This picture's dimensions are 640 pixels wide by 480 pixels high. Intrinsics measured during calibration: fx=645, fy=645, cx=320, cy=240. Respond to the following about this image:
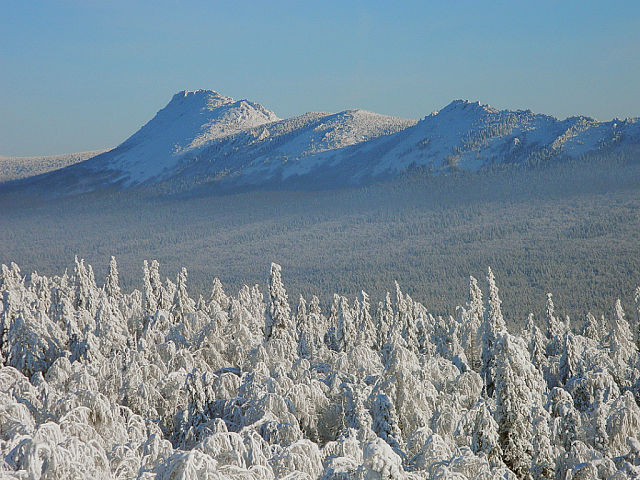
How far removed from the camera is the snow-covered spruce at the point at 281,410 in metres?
15.5

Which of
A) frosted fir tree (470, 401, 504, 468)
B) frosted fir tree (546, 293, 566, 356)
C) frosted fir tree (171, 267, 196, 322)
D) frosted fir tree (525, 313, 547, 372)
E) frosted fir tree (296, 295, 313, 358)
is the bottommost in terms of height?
frosted fir tree (546, 293, 566, 356)

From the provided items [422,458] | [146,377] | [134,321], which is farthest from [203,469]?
[134,321]

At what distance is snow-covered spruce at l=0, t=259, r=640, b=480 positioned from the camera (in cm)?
1552

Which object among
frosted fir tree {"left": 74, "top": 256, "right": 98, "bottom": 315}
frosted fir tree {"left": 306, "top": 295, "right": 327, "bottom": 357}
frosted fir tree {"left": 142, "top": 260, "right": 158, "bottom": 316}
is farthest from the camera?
frosted fir tree {"left": 142, "top": 260, "right": 158, "bottom": 316}

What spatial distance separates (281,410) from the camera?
23109 mm

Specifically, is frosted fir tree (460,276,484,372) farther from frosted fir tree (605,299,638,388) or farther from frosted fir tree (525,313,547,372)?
frosted fir tree (605,299,638,388)

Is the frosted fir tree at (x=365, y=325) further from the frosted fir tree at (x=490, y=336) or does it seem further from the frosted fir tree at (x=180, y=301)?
the frosted fir tree at (x=490, y=336)

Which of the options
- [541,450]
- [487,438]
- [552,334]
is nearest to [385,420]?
[487,438]

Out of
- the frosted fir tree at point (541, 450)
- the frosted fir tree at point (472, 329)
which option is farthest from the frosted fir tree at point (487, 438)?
the frosted fir tree at point (472, 329)

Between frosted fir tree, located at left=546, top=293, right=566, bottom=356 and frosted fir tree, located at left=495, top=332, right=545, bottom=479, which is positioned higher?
frosted fir tree, located at left=495, top=332, right=545, bottom=479

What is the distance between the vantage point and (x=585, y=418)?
27984 mm

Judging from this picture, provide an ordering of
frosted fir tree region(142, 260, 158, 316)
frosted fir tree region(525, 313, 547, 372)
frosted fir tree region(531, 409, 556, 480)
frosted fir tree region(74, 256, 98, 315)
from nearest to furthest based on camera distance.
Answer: frosted fir tree region(531, 409, 556, 480), frosted fir tree region(525, 313, 547, 372), frosted fir tree region(74, 256, 98, 315), frosted fir tree region(142, 260, 158, 316)

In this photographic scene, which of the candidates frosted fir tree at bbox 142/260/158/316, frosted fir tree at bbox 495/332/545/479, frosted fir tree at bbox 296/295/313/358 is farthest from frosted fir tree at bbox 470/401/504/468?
frosted fir tree at bbox 142/260/158/316

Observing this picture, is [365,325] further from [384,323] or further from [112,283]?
[112,283]
